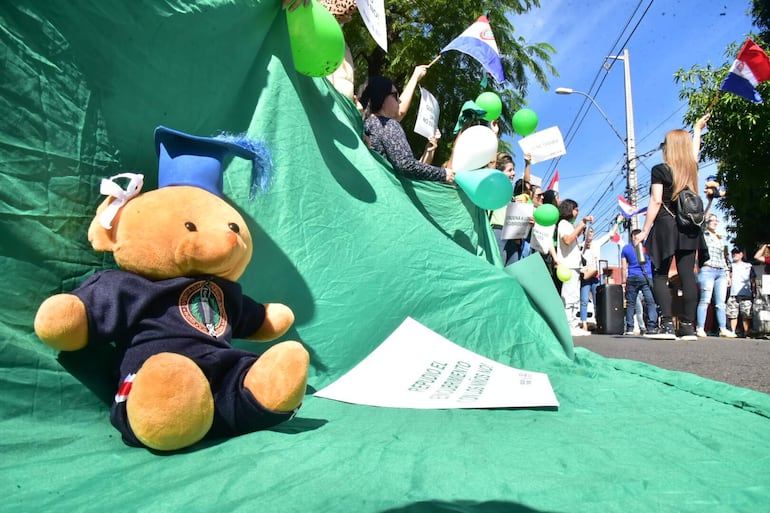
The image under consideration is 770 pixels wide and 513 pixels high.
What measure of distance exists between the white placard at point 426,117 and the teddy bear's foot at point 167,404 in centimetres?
247

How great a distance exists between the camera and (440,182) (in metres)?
2.81

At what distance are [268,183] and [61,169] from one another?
575 millimetres

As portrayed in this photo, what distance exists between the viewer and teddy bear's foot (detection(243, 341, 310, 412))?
4.19 feet

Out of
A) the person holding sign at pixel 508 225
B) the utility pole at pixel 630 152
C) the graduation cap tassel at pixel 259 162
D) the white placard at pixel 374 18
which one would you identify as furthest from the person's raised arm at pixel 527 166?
the utility pole at pixel 630 152

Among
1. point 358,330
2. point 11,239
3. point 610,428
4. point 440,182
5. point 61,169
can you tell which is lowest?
point 610,428

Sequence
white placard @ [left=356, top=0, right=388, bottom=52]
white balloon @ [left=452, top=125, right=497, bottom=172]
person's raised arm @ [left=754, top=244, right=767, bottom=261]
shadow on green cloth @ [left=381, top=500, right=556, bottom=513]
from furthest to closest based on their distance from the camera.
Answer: person's raised arm @ [left=754, top=244, right=767, bottom=261] → white balloon @ [left=452, top=125, right=497, bottom=172] → white placard @ [left=356, top=0, right=388, bottom=52] → shadow on green cloth @ [left=381, top=500, right=556, bottom=513]

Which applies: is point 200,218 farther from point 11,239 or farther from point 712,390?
point 712,390

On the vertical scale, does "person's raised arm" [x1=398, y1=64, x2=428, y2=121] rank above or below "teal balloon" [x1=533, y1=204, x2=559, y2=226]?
above

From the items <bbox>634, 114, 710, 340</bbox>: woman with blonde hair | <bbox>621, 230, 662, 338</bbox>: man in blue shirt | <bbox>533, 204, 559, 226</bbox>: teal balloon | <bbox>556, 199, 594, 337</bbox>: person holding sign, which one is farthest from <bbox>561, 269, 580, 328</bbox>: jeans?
<bbox>634, 114, 710, 340</bbox>: woman with blonde hair

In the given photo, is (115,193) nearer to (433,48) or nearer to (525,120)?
(525,120)

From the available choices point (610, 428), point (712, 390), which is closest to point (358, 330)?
point (610, 428)

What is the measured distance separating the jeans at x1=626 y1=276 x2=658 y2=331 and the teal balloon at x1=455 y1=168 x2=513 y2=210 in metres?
3.36

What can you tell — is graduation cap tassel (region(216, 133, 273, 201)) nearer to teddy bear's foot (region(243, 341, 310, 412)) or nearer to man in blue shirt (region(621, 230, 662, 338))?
teddy bear's foot (region(243, 341, 310, 412))

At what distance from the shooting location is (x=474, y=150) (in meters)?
2.95
